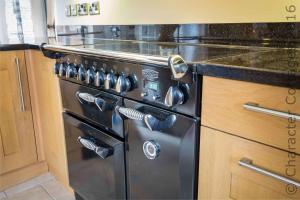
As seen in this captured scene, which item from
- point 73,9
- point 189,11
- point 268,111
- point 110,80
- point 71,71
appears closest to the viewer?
point 268,111

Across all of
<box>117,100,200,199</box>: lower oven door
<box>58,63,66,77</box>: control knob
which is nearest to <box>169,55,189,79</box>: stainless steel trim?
<box>117,100,200,199</box>: lower oven door

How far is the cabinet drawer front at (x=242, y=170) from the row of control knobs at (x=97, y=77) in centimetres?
31

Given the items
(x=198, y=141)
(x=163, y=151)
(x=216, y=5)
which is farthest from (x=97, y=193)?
(x=216, y=5)

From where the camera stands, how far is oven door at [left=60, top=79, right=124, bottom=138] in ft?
3.31

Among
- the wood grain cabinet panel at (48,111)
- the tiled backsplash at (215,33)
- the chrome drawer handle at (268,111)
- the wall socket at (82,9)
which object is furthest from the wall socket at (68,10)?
the chrome drawer handle at (268,111)

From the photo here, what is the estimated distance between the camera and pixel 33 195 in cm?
159

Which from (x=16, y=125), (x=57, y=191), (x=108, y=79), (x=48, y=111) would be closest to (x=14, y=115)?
Result: (x=16, y=125)

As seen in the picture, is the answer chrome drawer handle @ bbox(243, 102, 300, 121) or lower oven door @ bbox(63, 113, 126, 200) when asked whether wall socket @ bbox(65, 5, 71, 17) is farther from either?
chrome drawer handle @ bbox(243, 102, 300, 121)

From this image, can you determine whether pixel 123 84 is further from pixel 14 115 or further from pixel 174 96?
pixel 14 115

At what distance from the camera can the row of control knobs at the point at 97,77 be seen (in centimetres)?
89

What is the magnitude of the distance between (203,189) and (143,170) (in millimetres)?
243

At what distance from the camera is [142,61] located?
31.1 inches

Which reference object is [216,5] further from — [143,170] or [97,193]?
[97,193]

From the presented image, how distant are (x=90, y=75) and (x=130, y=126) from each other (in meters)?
0.27
